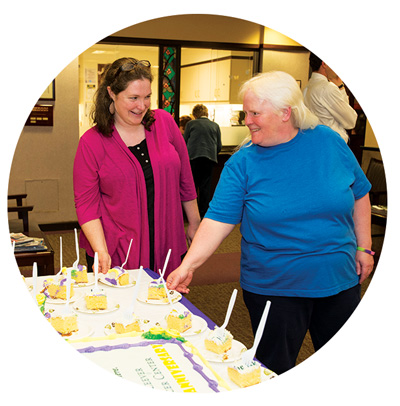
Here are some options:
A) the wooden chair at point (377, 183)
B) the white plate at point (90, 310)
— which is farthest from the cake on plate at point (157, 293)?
the wooden chair at point (377, 183)

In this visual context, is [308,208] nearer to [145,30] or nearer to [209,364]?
[209,364]

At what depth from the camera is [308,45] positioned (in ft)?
4.28

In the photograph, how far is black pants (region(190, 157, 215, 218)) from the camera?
21.7 ft

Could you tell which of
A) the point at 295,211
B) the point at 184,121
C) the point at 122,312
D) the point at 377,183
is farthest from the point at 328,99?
the point at 184,121

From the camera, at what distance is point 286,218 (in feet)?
6.17

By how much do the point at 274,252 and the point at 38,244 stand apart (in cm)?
224

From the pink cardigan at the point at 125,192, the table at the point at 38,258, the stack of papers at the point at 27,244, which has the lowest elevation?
the table at the point at 38,258

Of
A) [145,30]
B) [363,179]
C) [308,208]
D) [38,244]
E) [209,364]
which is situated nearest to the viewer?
[209,364]

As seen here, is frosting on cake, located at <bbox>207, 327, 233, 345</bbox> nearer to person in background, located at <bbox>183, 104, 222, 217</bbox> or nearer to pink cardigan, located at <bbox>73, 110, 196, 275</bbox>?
pink cardigan, located at <bbox>73, 110, 196, 275</bbox>

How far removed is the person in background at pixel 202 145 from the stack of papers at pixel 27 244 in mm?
3008

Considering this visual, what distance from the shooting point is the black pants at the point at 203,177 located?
660 centimetres

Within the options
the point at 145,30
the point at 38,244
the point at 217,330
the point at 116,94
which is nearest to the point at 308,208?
the point at 217,330

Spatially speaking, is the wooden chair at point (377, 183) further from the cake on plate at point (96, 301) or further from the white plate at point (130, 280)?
the cake on plate at point (96, 301)

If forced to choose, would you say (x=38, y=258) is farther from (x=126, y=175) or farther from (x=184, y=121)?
(x=184, y=121)
